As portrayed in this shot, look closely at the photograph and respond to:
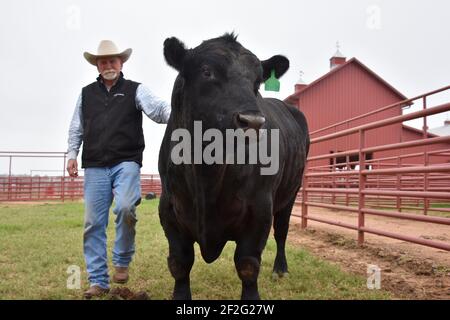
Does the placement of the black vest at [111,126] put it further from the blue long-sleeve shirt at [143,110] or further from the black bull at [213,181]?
the black bull at [213,181]

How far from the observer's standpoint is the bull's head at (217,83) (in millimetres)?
2726

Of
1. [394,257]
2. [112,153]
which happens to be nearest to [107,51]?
[112,153]

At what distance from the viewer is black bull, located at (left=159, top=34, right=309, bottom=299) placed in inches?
115

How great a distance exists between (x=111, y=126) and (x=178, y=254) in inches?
50.9

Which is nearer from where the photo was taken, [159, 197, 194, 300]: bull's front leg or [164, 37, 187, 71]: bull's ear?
[164, 37, 187, 71]: bull's ear

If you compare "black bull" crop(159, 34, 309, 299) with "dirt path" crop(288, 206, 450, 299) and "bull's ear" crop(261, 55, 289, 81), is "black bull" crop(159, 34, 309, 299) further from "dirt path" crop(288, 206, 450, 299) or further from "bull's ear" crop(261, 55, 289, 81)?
"dirt path" crop(288, 206, 450, 299)

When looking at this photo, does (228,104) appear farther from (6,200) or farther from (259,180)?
(6,200)

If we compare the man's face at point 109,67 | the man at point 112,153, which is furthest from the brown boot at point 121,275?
the man's face at point 109,67

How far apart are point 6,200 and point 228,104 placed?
1849 cm

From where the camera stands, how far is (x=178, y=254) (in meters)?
3.37

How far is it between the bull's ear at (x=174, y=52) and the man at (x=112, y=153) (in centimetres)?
65

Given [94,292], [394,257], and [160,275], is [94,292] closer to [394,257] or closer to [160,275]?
[160,275]

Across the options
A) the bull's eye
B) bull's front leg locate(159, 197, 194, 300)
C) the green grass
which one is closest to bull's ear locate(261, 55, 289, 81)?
the bull's eye

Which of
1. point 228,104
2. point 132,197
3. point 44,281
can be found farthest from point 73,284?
point 228,104
